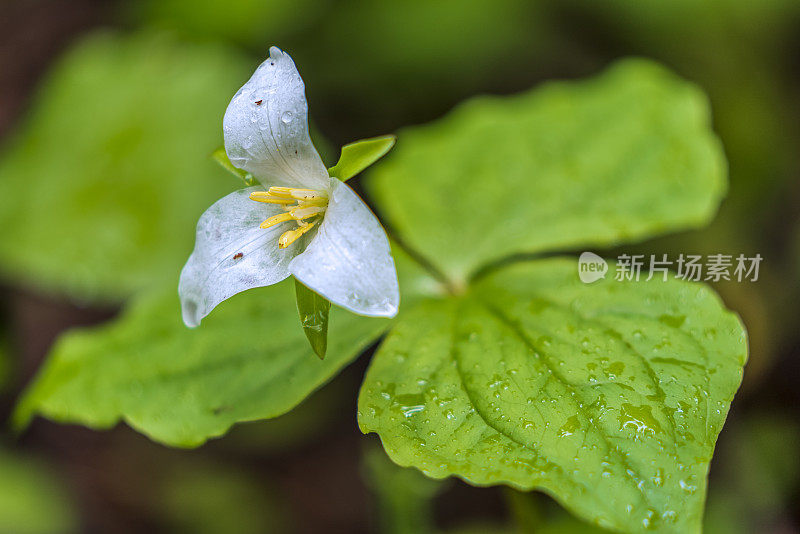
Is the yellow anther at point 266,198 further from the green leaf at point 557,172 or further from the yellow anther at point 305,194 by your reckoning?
the green leaf at point 557,172

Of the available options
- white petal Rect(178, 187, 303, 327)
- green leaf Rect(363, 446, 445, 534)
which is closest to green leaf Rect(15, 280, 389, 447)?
white petal Rect(178, 187, 303, 327)

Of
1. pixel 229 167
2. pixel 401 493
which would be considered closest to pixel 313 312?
pixel 229 167

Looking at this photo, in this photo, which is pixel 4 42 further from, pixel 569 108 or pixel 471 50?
pixel 569 108

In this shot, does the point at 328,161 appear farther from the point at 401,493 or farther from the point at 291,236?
the point at 291,236

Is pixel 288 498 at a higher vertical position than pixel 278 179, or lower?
lower

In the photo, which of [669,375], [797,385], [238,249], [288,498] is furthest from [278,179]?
[797,385]

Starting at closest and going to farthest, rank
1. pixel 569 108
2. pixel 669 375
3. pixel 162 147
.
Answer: pixel 669 375 < pixel 569 108 < pixel 162 147

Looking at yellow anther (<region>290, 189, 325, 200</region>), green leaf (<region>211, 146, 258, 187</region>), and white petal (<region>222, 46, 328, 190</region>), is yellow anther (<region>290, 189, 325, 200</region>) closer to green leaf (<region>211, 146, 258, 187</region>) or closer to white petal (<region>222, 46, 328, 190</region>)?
white petal (<region>222, 46, 328, 190</region>)
